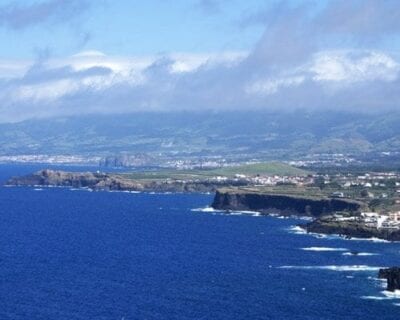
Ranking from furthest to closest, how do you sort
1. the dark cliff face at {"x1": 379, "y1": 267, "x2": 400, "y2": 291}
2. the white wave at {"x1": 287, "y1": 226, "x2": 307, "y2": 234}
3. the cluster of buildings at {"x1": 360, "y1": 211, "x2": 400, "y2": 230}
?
the white wave at {"x1": 287, "y1": 226, "x2": 307, "y2": 234} < the cluster of buildings at {"x1": 360, "y1": 211, "x2": 400, "y2": 230} < the dark cliff face at {"x1": 379, "y1": 267, "x2": 400, "y2": 291}

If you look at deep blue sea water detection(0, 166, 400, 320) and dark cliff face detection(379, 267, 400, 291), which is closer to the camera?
deep blue sea water detection(0, 166, 400, 320)

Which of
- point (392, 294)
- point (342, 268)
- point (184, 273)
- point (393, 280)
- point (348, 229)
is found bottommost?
point (392, 294)

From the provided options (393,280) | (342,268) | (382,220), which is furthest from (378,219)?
(393,280)

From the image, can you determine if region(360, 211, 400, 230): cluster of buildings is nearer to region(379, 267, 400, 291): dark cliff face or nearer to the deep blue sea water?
the deep blue sea water

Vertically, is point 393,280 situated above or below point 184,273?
below

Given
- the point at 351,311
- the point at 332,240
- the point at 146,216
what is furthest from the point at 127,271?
the point at 146,216

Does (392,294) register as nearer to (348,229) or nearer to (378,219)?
(348,229)

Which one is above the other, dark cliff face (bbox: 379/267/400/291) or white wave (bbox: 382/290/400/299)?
dark cliff face (bbox: 379/267/400/291)

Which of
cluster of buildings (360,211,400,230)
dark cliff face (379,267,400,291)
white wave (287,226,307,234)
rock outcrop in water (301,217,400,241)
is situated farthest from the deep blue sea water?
cluster of buildings (360,211,400,230)

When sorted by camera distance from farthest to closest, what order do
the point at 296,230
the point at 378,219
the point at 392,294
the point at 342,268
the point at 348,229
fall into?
1. the point at 296,230
2. the point at 378,219
3. the point at 348,229
4. the point at 342,268
5. the point at 392,294

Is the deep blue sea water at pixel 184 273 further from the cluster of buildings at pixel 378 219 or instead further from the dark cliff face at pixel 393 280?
the cluster of buildings at pixel 378 219
